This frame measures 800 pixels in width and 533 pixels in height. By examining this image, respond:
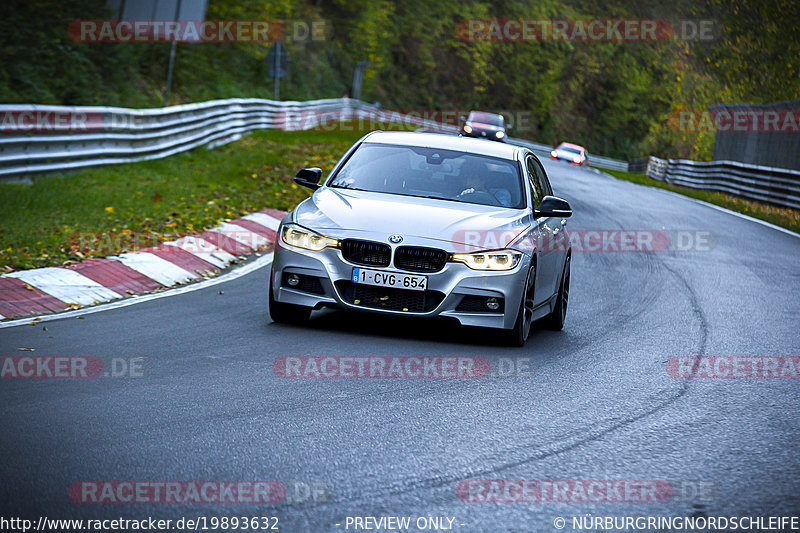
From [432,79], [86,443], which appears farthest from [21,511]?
[432,79]

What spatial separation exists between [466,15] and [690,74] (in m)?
25.2

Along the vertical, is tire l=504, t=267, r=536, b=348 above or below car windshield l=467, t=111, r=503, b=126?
above

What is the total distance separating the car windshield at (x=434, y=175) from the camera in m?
8.82

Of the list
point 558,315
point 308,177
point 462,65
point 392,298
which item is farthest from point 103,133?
point 462,65

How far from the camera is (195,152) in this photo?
22.4 metres

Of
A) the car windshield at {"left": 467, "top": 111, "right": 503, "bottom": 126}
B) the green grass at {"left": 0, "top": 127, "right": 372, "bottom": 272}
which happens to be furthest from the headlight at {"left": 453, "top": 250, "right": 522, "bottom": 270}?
the car windshield at {"left": 467, "top": 111, "right": 503, "bottom": 126}

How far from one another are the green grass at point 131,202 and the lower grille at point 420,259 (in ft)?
12.2

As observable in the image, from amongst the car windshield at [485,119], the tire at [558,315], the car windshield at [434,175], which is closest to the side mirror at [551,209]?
the car windshield at [434,175]

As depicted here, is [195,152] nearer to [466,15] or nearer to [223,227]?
[223,227]

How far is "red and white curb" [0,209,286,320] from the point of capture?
8.52 m

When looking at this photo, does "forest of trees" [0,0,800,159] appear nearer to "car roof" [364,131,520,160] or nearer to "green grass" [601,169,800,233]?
"car roof" [364,131,520,160]

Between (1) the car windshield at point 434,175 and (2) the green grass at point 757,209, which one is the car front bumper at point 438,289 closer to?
(1) the car windshield at point 434,175

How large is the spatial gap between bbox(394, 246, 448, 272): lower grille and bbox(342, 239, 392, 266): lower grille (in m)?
0.09

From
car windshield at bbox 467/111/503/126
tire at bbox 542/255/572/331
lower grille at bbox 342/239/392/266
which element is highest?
lower grille at bbox 342/239/392/266
